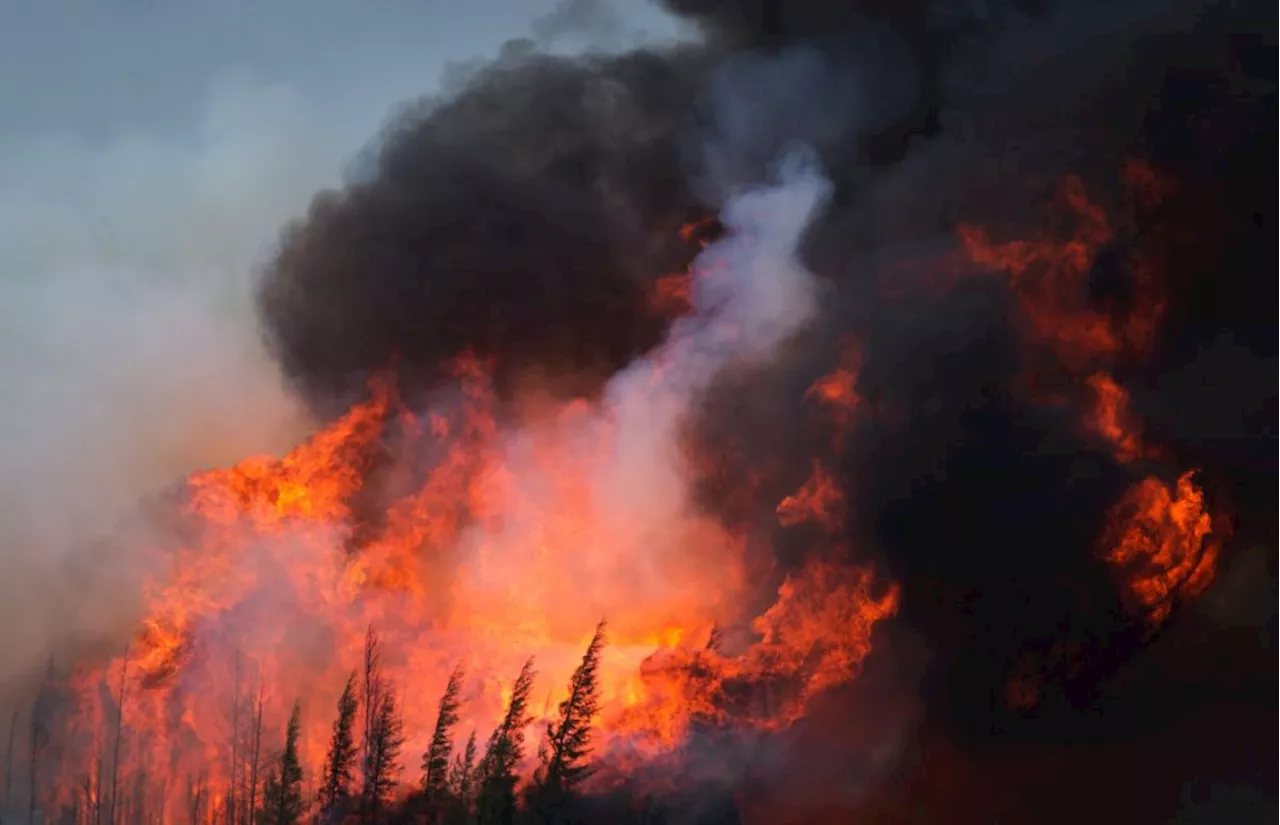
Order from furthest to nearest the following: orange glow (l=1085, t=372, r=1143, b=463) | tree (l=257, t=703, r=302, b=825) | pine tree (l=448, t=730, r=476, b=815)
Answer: tree (l=257, t=703, r=302, b=825)
pine tree (l=448, t=730, r=476, b=815)
orange glow (l=1085, t=372, r=1143, b=463)

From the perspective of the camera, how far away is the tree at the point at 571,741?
4344 centimetres

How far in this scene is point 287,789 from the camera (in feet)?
167

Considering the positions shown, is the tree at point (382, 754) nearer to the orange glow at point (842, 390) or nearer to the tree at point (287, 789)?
the tree at point (287, 789)

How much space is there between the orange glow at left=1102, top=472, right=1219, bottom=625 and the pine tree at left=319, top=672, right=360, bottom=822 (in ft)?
99.2

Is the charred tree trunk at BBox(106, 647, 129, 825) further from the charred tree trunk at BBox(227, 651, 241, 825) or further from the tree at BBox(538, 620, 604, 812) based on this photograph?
the tree at BBox(538, 620, 604, 812)

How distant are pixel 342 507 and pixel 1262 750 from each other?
40061 millimetres

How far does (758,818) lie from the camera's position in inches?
1709

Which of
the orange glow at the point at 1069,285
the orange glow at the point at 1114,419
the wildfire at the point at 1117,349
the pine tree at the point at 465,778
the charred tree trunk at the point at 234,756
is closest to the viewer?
the wildfire at the point at 1117,349

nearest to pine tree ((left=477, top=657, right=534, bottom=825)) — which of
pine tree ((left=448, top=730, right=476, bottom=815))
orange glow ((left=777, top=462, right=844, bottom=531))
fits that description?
pine tree ((left=448, top=730, right=476, bottom=815))

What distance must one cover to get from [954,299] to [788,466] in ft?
30.3

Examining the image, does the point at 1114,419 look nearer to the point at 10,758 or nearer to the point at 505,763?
the point at 505,763

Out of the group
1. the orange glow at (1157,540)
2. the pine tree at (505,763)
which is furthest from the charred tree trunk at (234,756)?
the orange glow at (1157,540)

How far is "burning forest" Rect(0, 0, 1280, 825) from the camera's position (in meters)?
45.6

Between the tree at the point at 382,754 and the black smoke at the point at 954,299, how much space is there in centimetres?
1432
